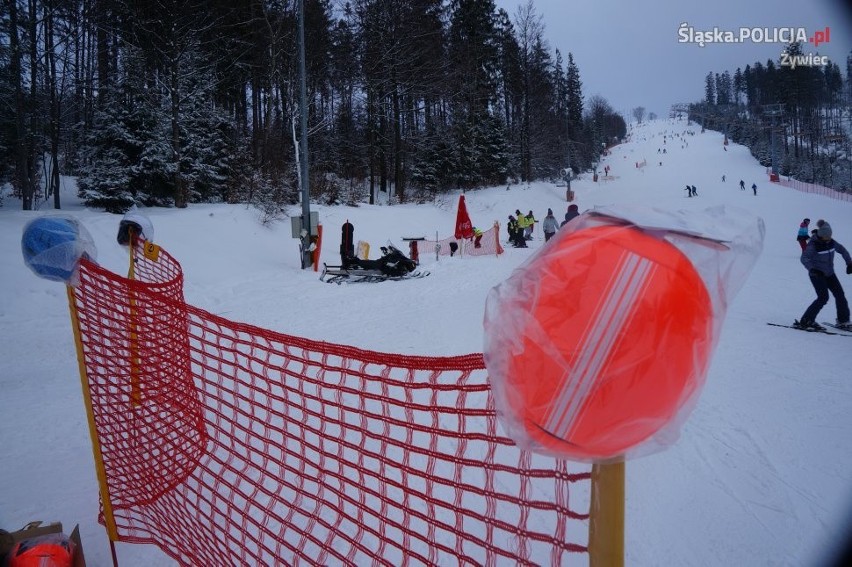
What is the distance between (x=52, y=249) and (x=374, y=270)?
9.34 m

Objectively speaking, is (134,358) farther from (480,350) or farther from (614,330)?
(480,350)

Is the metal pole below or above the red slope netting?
above

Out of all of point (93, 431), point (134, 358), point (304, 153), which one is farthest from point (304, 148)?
point (93, 431)

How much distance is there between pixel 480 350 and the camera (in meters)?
5.88

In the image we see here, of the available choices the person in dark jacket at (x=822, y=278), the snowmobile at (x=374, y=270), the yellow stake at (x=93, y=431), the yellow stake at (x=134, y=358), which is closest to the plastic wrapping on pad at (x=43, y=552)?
the yellow stake at (x=93, y=431)

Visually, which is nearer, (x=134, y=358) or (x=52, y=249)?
(x=52, y=249)

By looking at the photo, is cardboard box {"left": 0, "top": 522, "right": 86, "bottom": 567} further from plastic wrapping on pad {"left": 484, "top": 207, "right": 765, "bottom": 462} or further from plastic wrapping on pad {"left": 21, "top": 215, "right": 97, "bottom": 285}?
plastic wrapping on pad {"left": 484, "top": 207, "right": 765, "bottom": 462}

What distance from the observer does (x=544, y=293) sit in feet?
2.70

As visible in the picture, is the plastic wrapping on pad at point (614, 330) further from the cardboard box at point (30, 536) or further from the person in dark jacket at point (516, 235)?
the person in dark jacket at point (516, 235)

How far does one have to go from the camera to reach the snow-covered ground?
2645 mm

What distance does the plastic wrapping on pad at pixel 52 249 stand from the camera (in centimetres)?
248

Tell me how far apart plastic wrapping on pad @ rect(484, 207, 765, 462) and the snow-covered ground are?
0.20m

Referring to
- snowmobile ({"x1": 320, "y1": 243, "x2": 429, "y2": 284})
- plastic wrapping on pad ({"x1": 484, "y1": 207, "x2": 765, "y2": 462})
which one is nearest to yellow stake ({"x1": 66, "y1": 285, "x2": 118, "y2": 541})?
plastic wrapping on pad ({"x1": 484, "y1": 207, "x2": 765, "y2": 462})

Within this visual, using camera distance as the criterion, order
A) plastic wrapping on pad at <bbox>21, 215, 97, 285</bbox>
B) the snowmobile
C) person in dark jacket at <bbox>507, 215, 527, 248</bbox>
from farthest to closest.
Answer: person in dark jacket at <bbox>507, 215, 527, 248</bbox>, the snowmobile, plastic wrapping on pad at <bbox>21, 215, 97, 285</bbox>
